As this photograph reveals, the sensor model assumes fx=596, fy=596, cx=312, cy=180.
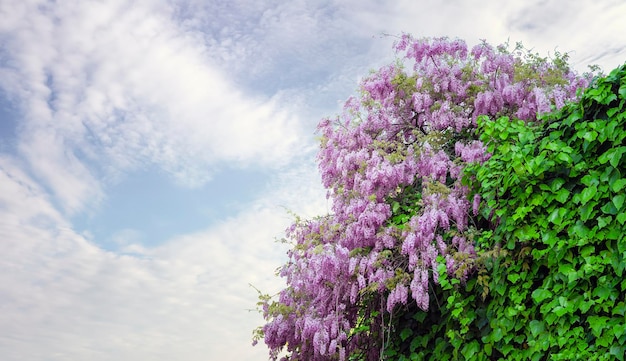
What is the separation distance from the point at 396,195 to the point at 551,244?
2259mm

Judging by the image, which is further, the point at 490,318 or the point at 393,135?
the point at 393,135

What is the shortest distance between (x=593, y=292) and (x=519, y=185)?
1124 millimetres

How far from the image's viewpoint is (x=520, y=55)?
772 centimetres

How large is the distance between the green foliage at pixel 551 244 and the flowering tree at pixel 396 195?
32 cm

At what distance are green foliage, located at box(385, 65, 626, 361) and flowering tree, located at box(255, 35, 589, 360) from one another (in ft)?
1.06

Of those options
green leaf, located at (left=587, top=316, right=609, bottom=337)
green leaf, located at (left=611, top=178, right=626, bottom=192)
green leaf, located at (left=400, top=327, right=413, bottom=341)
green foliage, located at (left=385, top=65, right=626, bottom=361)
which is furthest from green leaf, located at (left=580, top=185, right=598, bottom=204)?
green leaf, located at (left=400, top=327, right=413, bottom=341)

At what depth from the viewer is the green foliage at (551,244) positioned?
4.66 m

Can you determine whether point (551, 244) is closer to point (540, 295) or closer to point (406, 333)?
point (540, 295)

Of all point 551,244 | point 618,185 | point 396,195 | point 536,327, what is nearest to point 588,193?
point 618,185

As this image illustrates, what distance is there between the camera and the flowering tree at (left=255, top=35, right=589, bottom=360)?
611cm

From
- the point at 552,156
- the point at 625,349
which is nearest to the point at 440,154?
the point at 552,156

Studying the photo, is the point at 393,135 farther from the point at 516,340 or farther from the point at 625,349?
the point at 625,349

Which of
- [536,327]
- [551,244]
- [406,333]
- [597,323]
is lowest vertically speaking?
[597,323]

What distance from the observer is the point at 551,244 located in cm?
494
